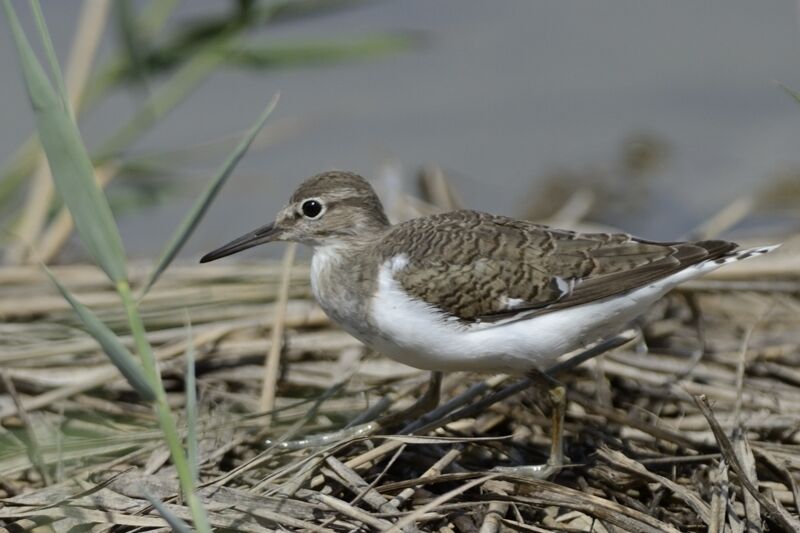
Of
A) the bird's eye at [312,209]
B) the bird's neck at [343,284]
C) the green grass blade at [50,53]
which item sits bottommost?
the bird's neck at [343,284]

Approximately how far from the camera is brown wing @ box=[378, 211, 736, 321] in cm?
489

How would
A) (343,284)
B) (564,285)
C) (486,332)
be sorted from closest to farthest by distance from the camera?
(486,332) < (564,285) < (343,284)

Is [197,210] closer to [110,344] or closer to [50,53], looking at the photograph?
[110,344]

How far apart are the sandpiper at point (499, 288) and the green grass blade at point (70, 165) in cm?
161

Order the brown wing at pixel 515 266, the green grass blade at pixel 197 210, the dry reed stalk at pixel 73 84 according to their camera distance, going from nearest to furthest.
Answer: the green grass blade at pixel 197 210, the brown wing at pixel 515 266, the dry reed stalk at pixel 73 84

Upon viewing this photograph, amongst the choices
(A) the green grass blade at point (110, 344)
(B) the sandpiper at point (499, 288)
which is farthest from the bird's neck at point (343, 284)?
(A) the green grass blade at point (110, 344)

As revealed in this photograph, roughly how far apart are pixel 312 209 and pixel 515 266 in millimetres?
1059

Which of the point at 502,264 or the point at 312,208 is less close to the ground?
the point at 312,208

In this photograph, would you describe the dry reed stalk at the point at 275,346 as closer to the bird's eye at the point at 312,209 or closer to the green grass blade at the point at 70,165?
the bird's eye at the point at 312,209

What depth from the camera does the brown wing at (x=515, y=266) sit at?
4.89 meters

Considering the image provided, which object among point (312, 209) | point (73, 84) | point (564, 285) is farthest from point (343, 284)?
point (73, 84)

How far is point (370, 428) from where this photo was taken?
5109mm

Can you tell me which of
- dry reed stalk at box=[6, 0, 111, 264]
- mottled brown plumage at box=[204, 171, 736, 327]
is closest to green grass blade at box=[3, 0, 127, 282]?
mottled brown plumage at box=[204, 171, 736, 327]

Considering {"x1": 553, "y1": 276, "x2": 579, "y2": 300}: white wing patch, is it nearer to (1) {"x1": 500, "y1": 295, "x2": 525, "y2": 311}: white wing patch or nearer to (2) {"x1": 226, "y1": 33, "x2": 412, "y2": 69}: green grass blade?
(1) {"x1": 500, "y1": 295, "x2": 525, "y2": 311}: white wing patch
